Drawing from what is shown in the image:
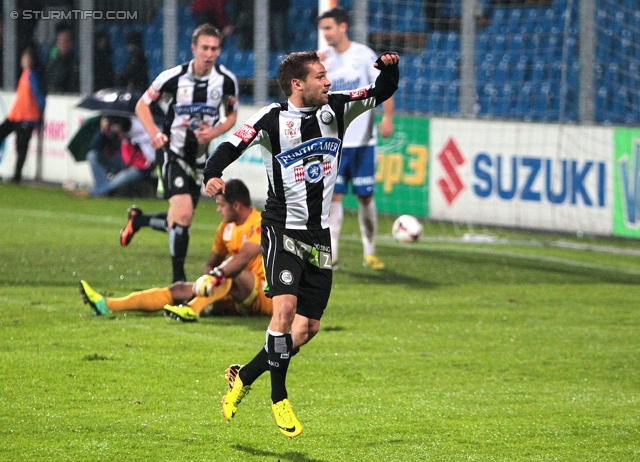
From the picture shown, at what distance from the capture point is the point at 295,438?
506 centimetres

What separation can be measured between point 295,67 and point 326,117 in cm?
29

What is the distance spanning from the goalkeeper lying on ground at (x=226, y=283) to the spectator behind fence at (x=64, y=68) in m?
11.4

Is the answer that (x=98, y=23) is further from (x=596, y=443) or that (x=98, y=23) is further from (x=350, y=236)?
(x=596, y=443)

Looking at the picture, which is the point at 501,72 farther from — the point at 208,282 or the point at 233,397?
the point at 233,397

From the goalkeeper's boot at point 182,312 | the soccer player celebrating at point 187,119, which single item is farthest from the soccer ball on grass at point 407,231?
the goalkeeper's boot at point 182,312

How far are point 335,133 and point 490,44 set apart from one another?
37.1 feet

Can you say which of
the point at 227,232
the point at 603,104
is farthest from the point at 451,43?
the point at 227,232

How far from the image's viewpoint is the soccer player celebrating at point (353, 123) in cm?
1016

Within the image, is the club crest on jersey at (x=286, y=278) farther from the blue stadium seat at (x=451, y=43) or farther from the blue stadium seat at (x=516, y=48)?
the blue stadium seat at (x=451, y=43)

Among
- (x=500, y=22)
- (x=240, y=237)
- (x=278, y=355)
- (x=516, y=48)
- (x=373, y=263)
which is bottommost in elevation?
(x=373, y=263)

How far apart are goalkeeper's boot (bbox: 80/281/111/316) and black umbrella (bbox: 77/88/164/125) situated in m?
8.40

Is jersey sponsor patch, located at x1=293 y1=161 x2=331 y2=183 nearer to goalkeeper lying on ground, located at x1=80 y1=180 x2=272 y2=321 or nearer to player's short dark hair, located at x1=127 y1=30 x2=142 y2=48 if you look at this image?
goalkeeper lying on ground, located at x1=80 y1=180 x2=272 y2=321

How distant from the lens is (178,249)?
27.9ft

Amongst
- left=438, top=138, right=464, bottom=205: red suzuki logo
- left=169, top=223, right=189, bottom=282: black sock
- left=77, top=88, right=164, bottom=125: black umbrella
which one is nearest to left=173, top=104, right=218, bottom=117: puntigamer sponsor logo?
left=169, top=223, right=189, bottom=282: black sock
